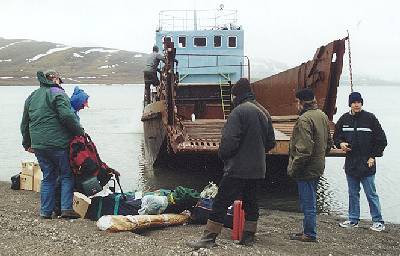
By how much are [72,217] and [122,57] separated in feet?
493

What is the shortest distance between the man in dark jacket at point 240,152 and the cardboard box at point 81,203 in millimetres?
1622

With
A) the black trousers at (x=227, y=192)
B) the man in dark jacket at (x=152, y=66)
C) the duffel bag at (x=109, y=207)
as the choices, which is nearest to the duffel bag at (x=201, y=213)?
the duffel bag at (x=109, y=207)

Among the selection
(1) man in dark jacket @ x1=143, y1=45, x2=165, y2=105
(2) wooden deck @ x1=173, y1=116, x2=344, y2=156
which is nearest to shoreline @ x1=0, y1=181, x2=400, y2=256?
(2) wooden deck @ x1=173, y1=116, x2=344, y2=156

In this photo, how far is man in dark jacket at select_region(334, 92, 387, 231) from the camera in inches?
248

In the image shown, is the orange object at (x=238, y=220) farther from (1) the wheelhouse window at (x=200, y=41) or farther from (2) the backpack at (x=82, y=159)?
(1) the wheelhouse window at (x=200, y=41)

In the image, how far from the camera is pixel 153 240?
5.20 m

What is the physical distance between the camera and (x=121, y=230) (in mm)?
5461

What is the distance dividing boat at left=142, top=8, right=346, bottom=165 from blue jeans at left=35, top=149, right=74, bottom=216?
286 cm

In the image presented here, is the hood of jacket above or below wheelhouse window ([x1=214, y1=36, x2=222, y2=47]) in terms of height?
below

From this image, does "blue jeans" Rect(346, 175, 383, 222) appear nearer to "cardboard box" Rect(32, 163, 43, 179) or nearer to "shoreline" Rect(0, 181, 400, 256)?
"shoreline" Rect(0, 181, 400, 256)

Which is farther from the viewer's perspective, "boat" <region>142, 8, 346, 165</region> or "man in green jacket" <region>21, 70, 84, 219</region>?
"boat" <region>142, 8, 346, 165</region>

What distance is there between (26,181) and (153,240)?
13.9 feet

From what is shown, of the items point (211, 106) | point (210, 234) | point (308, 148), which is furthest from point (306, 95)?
point (211, 106)

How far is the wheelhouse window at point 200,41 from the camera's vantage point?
687 inches
